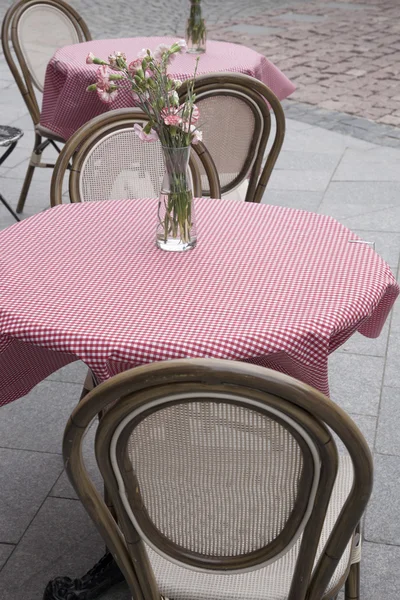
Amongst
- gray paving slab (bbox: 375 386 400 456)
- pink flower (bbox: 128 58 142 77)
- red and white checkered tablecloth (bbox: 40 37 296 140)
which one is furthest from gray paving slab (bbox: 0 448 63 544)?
red and white checkered tablecloth (bbox: 40 37 296 140)

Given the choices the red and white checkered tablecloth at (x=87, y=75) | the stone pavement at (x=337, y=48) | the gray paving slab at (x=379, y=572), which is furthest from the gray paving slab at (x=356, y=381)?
the stone pavement at (x=337, y=48)

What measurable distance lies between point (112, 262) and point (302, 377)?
0.58 m

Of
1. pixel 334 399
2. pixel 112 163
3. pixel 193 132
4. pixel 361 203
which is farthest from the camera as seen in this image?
pixel 361 203

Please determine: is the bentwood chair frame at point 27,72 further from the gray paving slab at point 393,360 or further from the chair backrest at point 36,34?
the gray paving slab at point 393,360

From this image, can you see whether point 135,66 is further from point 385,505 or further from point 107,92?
point 385,505

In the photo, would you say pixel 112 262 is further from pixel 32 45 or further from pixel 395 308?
pixel 32 45

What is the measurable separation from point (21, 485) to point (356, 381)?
1.32 metres

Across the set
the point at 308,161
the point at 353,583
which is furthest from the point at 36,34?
the point at 353,583

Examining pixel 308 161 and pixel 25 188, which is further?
pixel 308 161

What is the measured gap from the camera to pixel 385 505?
8.48 feet

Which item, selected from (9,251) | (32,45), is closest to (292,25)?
(32,45)

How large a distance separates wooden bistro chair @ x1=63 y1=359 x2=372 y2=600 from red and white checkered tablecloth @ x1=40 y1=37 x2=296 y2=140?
281 cm

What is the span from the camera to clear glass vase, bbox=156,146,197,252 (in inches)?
83.3

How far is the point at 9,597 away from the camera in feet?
7.48
